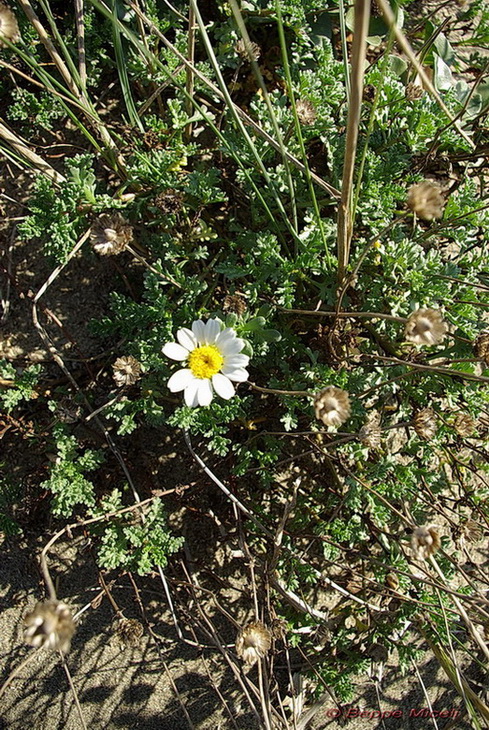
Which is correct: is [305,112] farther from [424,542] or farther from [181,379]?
[424,542]

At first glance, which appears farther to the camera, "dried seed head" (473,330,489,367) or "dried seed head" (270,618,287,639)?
"dried seed head" (270,618,287,639)

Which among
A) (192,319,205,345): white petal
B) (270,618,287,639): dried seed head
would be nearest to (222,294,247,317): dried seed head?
(192,319,205,345): white petal

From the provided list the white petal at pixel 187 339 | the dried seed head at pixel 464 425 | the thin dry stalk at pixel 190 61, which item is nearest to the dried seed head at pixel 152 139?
the thin dry stalk at pixel 190 61

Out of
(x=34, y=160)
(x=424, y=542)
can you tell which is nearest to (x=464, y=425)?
(x=424, y=542)

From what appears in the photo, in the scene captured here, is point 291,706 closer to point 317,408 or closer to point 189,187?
point 317,408

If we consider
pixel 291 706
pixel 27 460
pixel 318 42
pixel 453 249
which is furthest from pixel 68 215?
pixel 291 706

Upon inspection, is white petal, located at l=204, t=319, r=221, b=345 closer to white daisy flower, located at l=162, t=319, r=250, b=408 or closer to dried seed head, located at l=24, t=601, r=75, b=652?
white daisy flower, located at l=162, t=319, r=250, b=408
